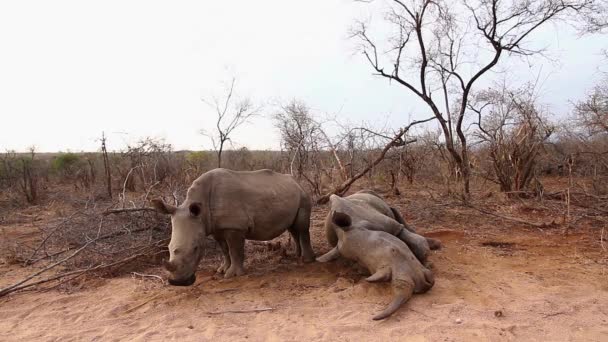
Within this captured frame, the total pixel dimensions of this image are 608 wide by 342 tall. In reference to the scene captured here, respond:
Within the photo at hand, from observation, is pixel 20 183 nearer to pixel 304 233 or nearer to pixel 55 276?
pixel 55 276

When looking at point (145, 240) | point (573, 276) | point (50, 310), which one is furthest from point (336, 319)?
point (145, 240)

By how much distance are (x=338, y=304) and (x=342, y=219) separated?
121 cm

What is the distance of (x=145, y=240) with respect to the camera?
7.42 meters

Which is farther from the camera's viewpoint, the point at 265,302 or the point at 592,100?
the point at 592,100

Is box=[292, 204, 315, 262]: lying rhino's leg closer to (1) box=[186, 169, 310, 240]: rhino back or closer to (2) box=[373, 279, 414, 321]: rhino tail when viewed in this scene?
(1) box=[186, 169, 310, 240]: rhino back

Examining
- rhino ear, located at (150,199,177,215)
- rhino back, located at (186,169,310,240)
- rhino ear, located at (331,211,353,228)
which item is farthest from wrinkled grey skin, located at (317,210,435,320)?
rhino ear, located at (150,199,177,215)

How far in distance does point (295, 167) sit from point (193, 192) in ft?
34.2

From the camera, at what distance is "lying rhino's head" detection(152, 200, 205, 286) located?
5.41 meters

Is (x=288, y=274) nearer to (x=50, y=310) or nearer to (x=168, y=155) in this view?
(x=50, y=310)

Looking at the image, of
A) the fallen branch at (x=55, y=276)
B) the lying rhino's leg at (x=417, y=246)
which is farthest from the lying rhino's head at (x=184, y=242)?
the lying rhino's leg at (x=417, y=246)

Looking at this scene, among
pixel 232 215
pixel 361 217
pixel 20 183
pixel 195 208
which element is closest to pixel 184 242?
pixel 195 208

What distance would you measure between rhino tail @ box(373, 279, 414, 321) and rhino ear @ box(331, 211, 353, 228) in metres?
1.12

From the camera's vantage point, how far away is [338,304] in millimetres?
5113

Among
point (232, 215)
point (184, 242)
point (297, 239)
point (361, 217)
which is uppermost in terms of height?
point (232, 215)
